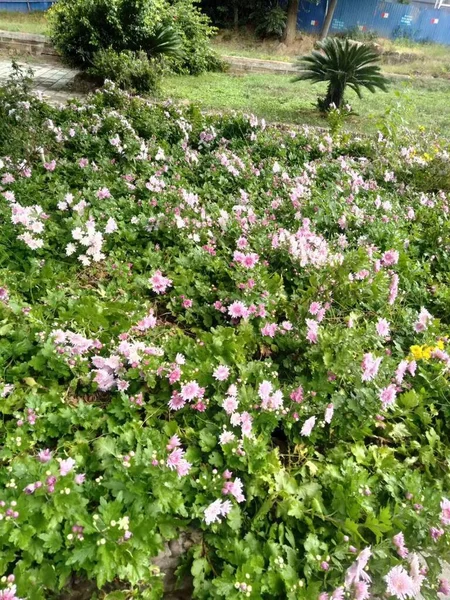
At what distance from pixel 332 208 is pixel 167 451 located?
2.41m

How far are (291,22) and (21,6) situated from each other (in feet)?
33.8

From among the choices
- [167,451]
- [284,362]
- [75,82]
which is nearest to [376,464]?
[284,362]

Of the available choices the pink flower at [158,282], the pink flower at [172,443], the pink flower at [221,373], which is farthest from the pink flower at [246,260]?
the pink flower at [172,443]

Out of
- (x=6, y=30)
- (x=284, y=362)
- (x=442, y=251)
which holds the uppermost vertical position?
(x=6, y=30)

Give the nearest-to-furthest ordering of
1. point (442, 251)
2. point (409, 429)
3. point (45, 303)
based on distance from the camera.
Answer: point (409, 429)
point (45, 303)
point (442, 251)

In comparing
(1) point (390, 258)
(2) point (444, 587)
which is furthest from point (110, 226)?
(2) point (444, 587)

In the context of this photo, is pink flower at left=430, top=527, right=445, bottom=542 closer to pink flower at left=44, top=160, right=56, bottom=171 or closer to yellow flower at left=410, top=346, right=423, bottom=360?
yellow flower at left=410, top=346, right=423, bottom=360

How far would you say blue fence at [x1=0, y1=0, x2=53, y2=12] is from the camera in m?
16.8

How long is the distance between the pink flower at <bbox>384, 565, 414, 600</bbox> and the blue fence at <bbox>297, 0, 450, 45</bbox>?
24330 mm

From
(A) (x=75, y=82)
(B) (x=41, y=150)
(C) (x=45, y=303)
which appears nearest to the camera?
(C) (x=45, y=303)

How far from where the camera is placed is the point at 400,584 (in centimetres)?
146

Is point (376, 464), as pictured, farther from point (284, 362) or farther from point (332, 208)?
point (332, 208)

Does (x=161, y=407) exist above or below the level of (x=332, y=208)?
below

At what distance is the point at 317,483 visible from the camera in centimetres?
185
